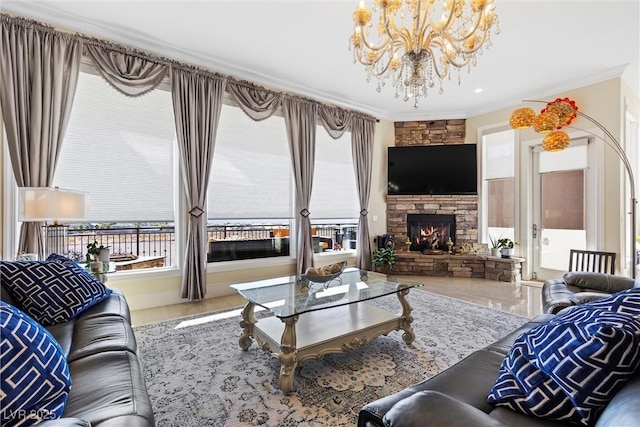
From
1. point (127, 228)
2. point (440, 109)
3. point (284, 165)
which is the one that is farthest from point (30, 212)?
point (440, 109)

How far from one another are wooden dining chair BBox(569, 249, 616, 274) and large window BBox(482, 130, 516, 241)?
4.89ft

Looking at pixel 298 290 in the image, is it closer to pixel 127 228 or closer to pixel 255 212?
pixel 255 212

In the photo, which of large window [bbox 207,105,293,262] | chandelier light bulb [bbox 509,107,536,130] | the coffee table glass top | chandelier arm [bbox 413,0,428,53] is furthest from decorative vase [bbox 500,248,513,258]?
chandelier arm [bbox 413,0,428,53]

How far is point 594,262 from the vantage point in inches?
139

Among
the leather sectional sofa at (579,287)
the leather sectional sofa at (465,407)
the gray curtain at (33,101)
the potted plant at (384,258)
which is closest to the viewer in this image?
the leather sectional sofa at (465,407)

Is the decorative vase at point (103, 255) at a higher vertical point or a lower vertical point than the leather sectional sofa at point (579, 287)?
higher

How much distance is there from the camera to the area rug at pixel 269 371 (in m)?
1.74

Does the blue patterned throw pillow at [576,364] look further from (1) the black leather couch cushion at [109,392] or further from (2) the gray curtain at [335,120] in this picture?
(2) the gray curtain at [335,120]

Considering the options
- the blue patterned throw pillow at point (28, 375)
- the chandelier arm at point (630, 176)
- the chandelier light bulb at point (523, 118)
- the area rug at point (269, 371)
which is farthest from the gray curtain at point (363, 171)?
the blue patterned throw pillow at point (28, 375)

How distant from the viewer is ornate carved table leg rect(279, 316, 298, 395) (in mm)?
1890

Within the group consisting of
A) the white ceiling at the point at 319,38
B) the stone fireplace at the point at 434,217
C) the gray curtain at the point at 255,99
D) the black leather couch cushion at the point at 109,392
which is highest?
the white ceiling at the point at 319,38

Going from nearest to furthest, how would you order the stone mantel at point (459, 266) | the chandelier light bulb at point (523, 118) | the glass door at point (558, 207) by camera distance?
the chandelier light bulb at point (523, 118)
the glass door at point (558, 207)
the stone mantel at point (459, 266)

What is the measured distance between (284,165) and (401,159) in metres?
2.42

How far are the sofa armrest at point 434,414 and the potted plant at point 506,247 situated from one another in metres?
4.92
